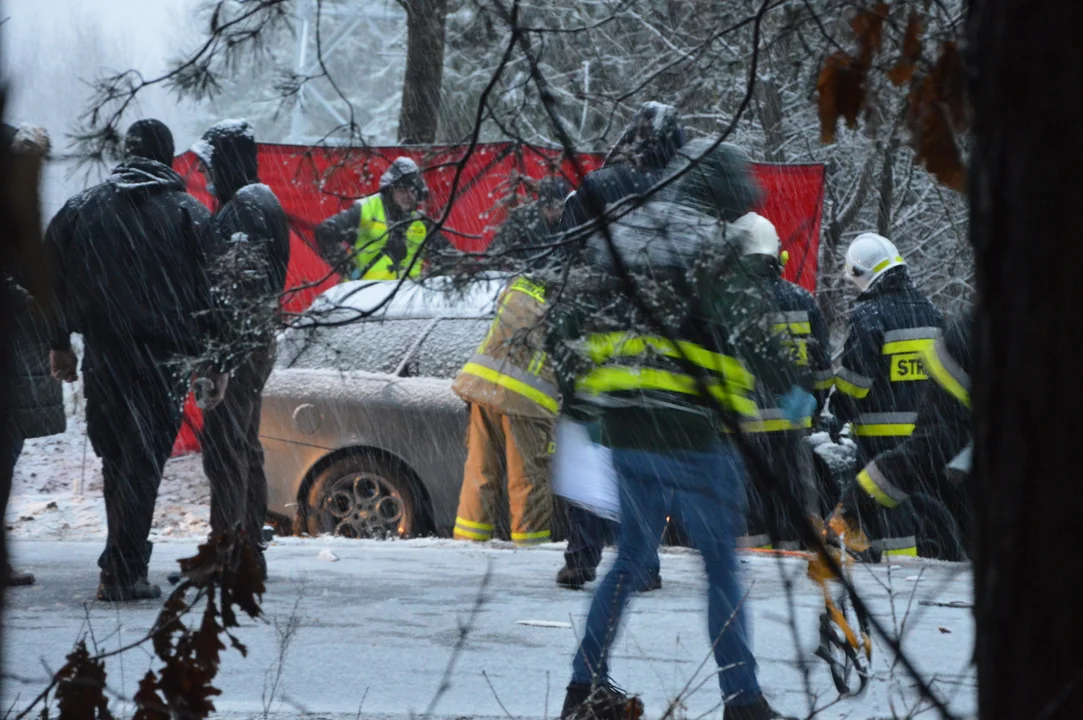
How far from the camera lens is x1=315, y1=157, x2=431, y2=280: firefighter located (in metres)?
3.26

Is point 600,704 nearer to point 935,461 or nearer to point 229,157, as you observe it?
point 935,461

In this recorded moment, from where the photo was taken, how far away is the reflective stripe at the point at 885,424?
762 cm

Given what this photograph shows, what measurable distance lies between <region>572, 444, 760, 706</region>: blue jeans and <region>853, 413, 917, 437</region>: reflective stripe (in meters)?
3.77

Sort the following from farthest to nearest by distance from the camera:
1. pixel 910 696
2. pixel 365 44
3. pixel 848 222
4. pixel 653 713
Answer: pixel 365 44
pixel 848 222
pixel 910 696
pixel 653 713

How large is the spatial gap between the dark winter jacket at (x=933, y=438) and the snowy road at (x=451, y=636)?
48 centimetres

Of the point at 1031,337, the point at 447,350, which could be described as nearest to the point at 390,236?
the point at 1031,337

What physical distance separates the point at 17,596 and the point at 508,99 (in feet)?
13.0

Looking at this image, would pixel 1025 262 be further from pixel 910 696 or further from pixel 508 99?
pixel 910 696

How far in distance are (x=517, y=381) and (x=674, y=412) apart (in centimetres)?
409

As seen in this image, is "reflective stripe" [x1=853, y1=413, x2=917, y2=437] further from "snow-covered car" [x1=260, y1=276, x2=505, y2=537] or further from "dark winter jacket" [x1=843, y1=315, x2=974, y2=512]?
"snow-covered car" [x1=260, y1=276, x2=505, y2=537]

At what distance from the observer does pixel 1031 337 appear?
5.21 feet

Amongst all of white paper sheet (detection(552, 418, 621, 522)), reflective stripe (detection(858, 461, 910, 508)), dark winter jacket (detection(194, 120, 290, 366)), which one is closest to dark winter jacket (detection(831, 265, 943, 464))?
reflective stripe (detection(858, 461, 910, 508))

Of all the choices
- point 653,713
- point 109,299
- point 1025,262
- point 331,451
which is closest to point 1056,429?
point 1025,262

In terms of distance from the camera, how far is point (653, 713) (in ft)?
15.1
